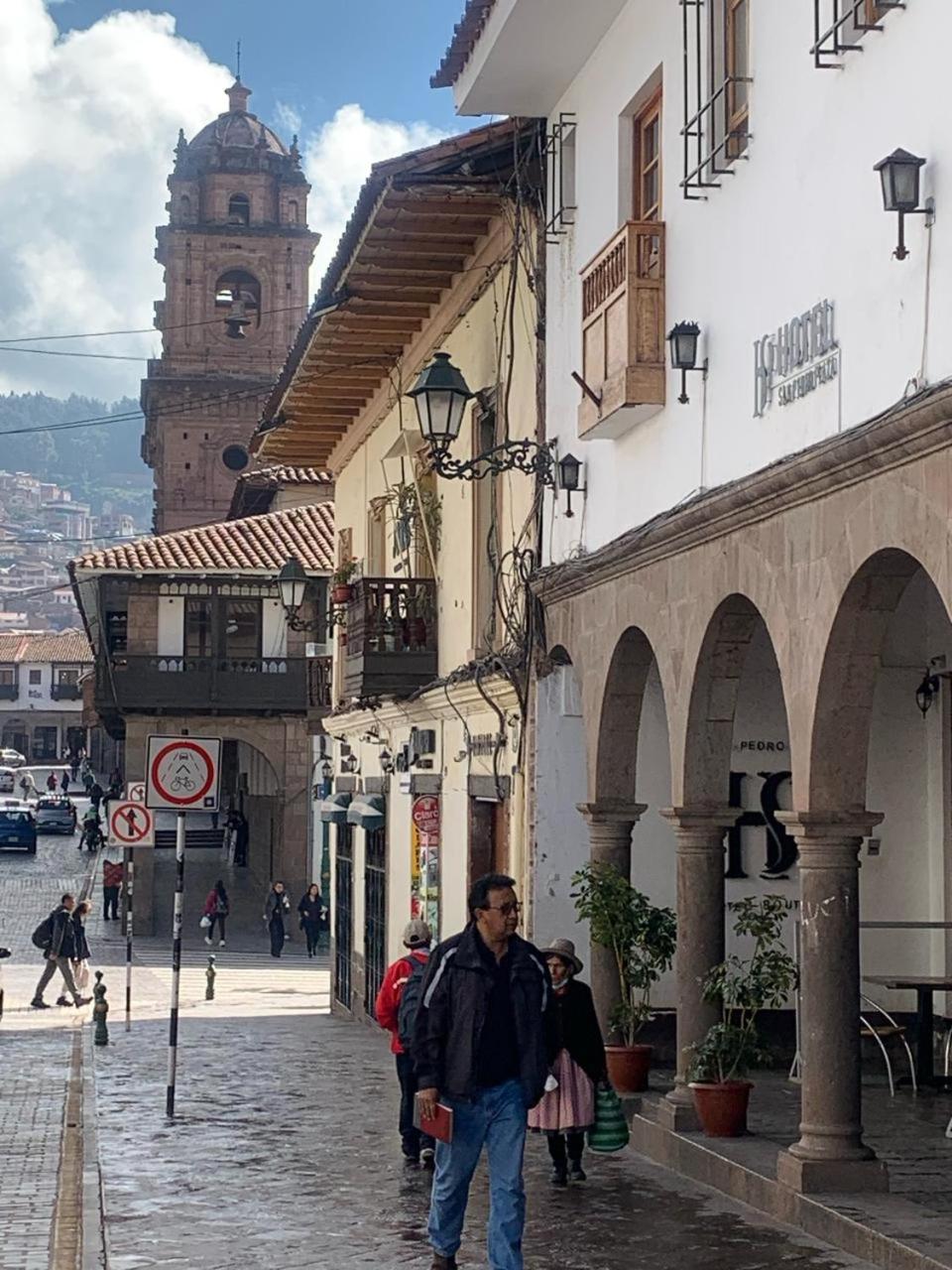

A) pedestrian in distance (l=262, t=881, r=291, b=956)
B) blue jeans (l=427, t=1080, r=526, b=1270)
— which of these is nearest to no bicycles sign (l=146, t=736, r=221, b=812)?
blue jeans (l=427, t=1080, r=526, b=1270)

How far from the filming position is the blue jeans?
319 inches

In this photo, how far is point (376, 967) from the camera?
24516 mm

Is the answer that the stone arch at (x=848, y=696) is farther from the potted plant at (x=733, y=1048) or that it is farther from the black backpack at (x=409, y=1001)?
the black backpack at (x=409, y=1001)

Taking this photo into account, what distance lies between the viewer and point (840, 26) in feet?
31.6

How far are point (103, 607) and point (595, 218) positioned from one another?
3439 centimetres

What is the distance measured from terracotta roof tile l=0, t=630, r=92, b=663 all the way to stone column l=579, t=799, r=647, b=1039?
447 feet

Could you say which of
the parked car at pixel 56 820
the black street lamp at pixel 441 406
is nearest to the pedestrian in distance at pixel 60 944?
the black street lamp at pixel 441 406

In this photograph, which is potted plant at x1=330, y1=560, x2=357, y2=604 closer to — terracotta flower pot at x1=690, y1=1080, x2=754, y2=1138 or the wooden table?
the wooden table

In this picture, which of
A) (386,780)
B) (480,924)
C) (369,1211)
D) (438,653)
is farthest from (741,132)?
(386,780)

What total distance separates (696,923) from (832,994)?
2.13 metres

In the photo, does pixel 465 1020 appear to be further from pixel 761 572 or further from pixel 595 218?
pixel 595 218

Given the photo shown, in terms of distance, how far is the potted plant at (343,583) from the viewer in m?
22.5

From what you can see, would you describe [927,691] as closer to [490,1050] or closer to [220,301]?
[490,1050]

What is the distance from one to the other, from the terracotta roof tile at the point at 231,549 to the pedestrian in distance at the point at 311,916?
7.02 metres
